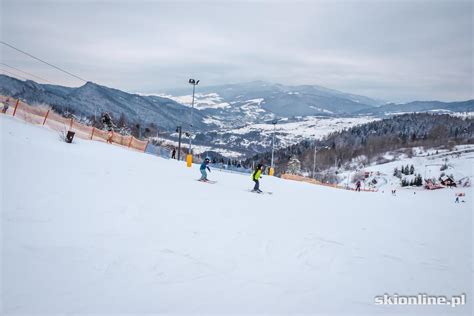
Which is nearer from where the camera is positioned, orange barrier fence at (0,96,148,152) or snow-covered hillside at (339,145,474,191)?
orange barrier fence at (0,96,148,152)

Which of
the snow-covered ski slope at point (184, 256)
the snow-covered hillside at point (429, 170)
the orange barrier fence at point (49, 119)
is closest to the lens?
the snow-covered ski slope at point (184, 256)

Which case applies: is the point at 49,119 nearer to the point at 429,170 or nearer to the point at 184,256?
the point at 184,256

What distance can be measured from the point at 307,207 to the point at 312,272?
872 cm

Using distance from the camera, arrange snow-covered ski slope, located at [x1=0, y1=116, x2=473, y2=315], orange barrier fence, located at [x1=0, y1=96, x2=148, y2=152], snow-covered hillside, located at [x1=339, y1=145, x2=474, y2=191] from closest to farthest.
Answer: snow-covered ski slope, located at [x1=0, y1=116, x2=473, y2=315], orange barrier fence, located at [x1=0, y1=96, x2=148, y2=152], snow-covered hillside, located at [x1=339, y1=145, x2=474, y2=191]

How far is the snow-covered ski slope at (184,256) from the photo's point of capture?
19.2ft

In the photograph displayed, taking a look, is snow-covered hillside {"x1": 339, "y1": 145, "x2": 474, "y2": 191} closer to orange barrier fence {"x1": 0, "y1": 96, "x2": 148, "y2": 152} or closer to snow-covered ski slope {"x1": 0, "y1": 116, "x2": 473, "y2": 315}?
orange barrier fence {"x1": 0, "y1": 96, "x2": 148, "y2": 152}

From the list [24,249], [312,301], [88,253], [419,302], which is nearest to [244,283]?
[312,301]

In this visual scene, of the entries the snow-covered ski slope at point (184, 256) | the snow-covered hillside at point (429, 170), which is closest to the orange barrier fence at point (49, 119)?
the snow-covered ski slope at point (184, 256)

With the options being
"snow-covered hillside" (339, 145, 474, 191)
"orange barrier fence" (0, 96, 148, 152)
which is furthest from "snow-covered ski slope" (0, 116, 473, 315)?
"snow-covered hillside" (339, 145, 474, 191)

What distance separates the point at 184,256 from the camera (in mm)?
7594

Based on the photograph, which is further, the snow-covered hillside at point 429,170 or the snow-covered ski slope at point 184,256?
the snow-covered hillside at point 429,170

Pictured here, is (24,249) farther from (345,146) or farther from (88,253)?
(345,146)

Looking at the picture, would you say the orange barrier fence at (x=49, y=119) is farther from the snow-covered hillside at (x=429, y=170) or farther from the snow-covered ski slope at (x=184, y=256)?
the snow-covered hillside at (x=429, y=170)

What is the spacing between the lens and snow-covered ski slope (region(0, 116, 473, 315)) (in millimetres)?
5841
